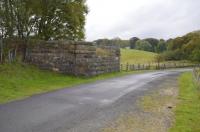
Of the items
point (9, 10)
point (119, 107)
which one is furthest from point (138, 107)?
point (9, 10)

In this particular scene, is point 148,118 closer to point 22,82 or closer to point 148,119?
point 148,119

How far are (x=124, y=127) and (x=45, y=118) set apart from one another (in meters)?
2.45

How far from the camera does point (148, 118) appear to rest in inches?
369

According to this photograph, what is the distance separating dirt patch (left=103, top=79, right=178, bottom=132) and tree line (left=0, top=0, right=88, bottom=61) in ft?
40.8

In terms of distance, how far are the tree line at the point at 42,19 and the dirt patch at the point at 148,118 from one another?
12.4 metres

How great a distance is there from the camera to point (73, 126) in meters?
7.94

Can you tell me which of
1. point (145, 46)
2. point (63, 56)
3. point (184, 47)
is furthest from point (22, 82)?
point (145, 46)

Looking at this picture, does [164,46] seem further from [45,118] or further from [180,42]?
[45,118]

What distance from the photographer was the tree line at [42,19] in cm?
2242

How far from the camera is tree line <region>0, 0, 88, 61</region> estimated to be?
22419mm

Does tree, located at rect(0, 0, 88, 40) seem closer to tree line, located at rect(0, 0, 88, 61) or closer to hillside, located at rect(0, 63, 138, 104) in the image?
tree line, located at rect(0, 0, 88, 61)

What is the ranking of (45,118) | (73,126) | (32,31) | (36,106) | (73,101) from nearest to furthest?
1. (73,126)
2. (45,118)
3. (36,106)
4. (73,101)
5. (32,31)

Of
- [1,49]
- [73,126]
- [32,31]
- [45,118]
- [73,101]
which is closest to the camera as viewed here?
[73,126]

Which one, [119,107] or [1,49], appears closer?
[119,107]
